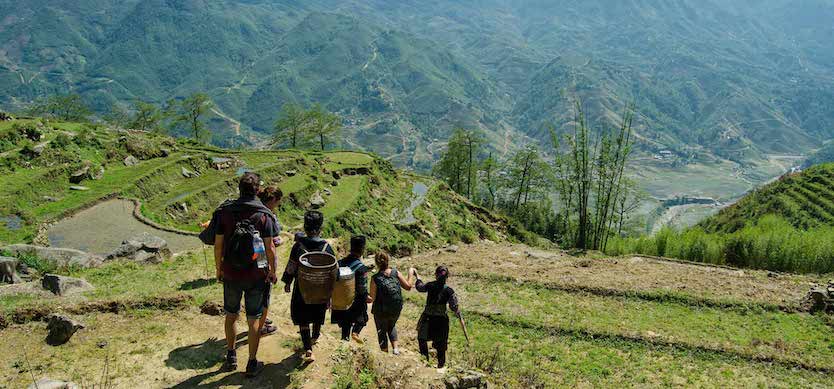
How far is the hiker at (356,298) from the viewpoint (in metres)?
8.62

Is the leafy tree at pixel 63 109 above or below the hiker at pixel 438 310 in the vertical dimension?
above

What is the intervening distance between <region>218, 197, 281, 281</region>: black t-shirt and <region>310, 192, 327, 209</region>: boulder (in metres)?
22.7

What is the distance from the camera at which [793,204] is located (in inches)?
1502

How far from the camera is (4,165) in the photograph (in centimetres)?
2612

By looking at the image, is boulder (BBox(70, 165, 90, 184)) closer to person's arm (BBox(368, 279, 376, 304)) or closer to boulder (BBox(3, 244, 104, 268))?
boulder (BBox(3, 244, 104, 268))

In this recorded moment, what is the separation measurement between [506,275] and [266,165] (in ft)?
75.9

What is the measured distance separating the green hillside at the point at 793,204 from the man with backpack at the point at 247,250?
3819 centimetres

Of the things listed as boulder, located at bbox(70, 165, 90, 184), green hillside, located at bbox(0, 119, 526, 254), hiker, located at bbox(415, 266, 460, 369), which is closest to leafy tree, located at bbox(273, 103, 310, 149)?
green hillside, located at bbox(0, 119, 526, 254)

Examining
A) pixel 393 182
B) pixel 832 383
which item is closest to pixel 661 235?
pixel 832 383

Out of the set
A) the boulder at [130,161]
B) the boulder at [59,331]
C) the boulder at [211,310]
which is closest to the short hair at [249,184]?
the boulder at [211,310]

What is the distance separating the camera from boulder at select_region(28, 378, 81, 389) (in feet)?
23.0

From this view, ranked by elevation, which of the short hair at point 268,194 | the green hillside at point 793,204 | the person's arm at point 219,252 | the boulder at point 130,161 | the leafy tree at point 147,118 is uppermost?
the leafy tree at point 147,118

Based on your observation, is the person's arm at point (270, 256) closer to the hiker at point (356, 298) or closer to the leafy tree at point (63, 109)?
the hiker at point (356, 298)

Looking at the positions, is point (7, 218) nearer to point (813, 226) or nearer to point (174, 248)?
point (174, 248)
